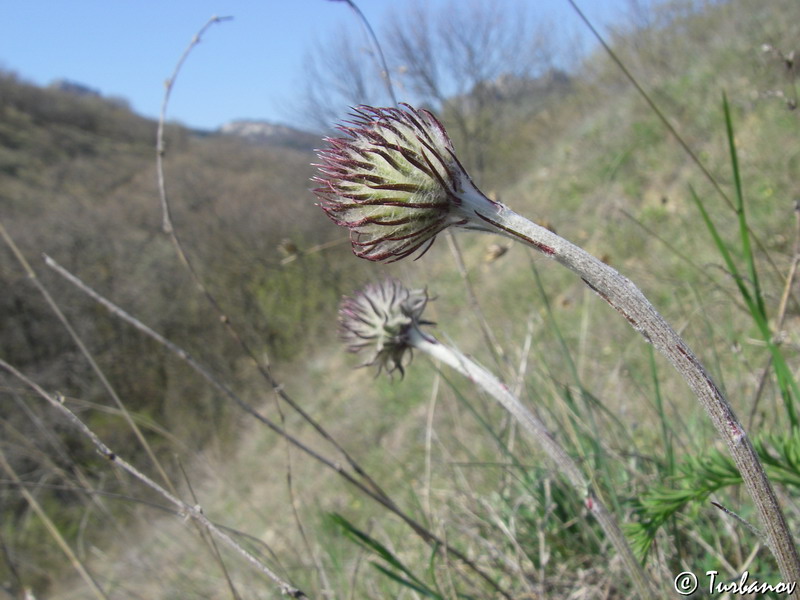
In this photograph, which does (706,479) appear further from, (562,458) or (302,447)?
(302,447)

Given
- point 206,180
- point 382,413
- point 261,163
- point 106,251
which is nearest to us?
point 382,413

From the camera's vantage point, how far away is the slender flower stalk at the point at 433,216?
0.65 m

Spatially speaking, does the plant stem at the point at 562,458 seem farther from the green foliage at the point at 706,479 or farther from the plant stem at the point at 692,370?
the plant stem at the point at 692,370

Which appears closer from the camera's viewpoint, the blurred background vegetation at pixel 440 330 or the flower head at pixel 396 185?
the flower head at pixel 396 185

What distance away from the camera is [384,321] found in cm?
137

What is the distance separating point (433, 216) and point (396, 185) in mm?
69

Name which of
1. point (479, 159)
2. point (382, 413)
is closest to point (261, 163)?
point (479, 159)

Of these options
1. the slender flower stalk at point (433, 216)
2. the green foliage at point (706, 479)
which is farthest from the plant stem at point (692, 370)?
the green foliage at point (706, 479)

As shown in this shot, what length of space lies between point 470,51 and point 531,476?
2727cm

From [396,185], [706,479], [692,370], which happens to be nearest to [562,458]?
[706,479]

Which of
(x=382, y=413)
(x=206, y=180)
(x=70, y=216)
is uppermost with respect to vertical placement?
(x=206, y=180)

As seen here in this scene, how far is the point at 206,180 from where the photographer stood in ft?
94.1

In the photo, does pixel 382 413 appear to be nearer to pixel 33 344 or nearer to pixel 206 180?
pixel 33 344

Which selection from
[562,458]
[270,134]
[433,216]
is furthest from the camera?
[270,134]
